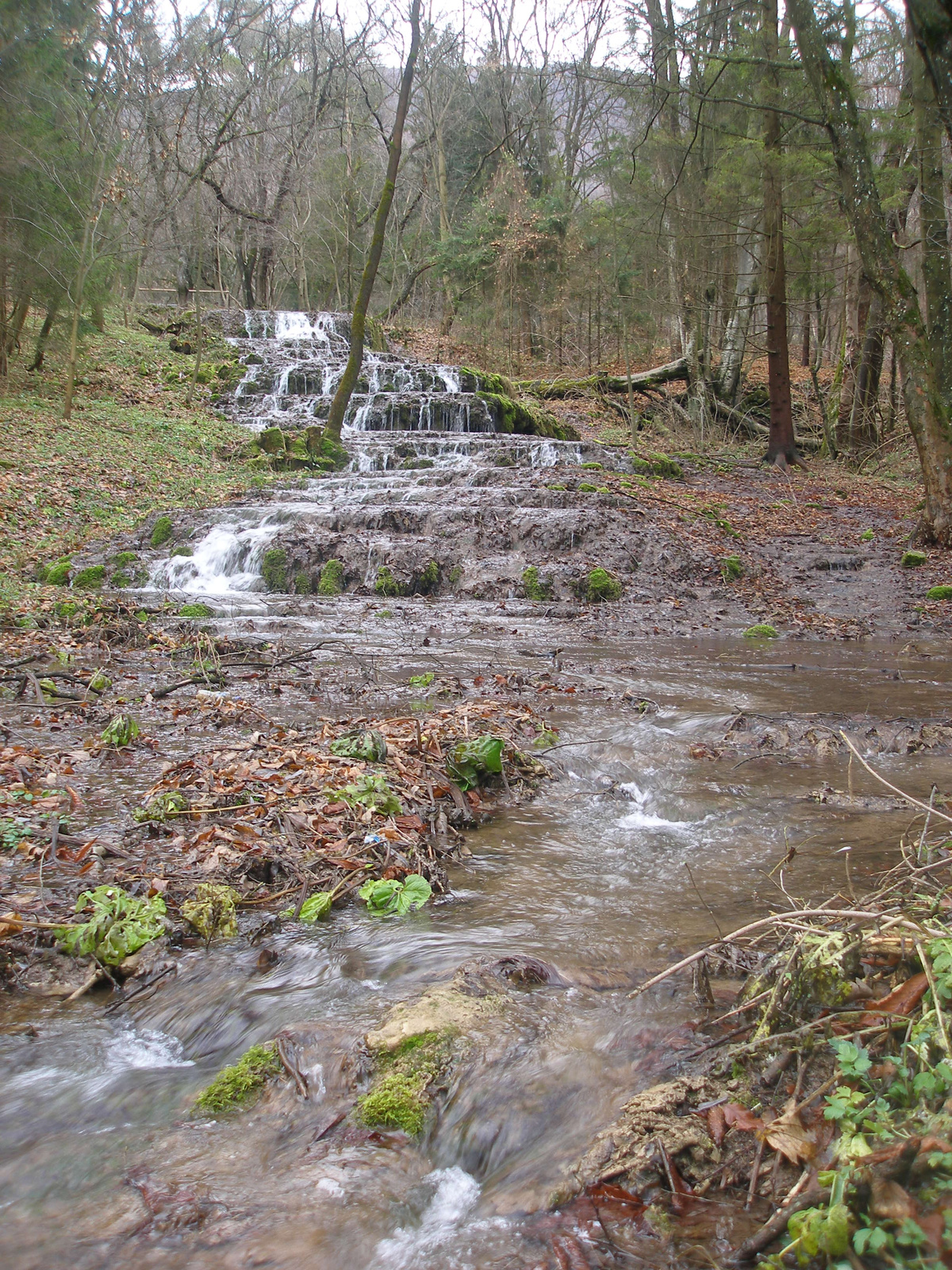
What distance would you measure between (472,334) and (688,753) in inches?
1036

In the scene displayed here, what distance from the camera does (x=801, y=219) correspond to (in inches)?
722

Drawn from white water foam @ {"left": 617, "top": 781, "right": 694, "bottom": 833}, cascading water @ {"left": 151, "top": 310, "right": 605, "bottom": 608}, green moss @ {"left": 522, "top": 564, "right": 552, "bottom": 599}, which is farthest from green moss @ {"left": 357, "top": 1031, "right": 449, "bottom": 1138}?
green moss @ {"left": 522, "top": 564, "right": 552, "bottom": 599}

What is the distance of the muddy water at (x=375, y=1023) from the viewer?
1972mm

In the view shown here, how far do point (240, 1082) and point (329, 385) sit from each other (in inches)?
938

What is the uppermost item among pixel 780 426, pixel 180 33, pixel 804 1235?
pixel 180 33

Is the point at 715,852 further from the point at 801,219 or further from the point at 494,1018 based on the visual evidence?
the point at 801,219

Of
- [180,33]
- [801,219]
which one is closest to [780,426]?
[801,219]

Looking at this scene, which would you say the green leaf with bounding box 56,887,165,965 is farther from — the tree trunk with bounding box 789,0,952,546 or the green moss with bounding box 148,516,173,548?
the tree trunk with bounding box 789,0,952,546

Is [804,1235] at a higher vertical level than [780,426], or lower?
lower

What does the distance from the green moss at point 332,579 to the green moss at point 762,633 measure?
6.02 m

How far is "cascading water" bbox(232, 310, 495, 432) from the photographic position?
2091cm

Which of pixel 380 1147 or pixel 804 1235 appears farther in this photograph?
pixel 380 1147

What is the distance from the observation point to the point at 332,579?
493 inches

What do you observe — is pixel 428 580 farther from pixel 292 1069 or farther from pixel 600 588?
pixel 292 1069
